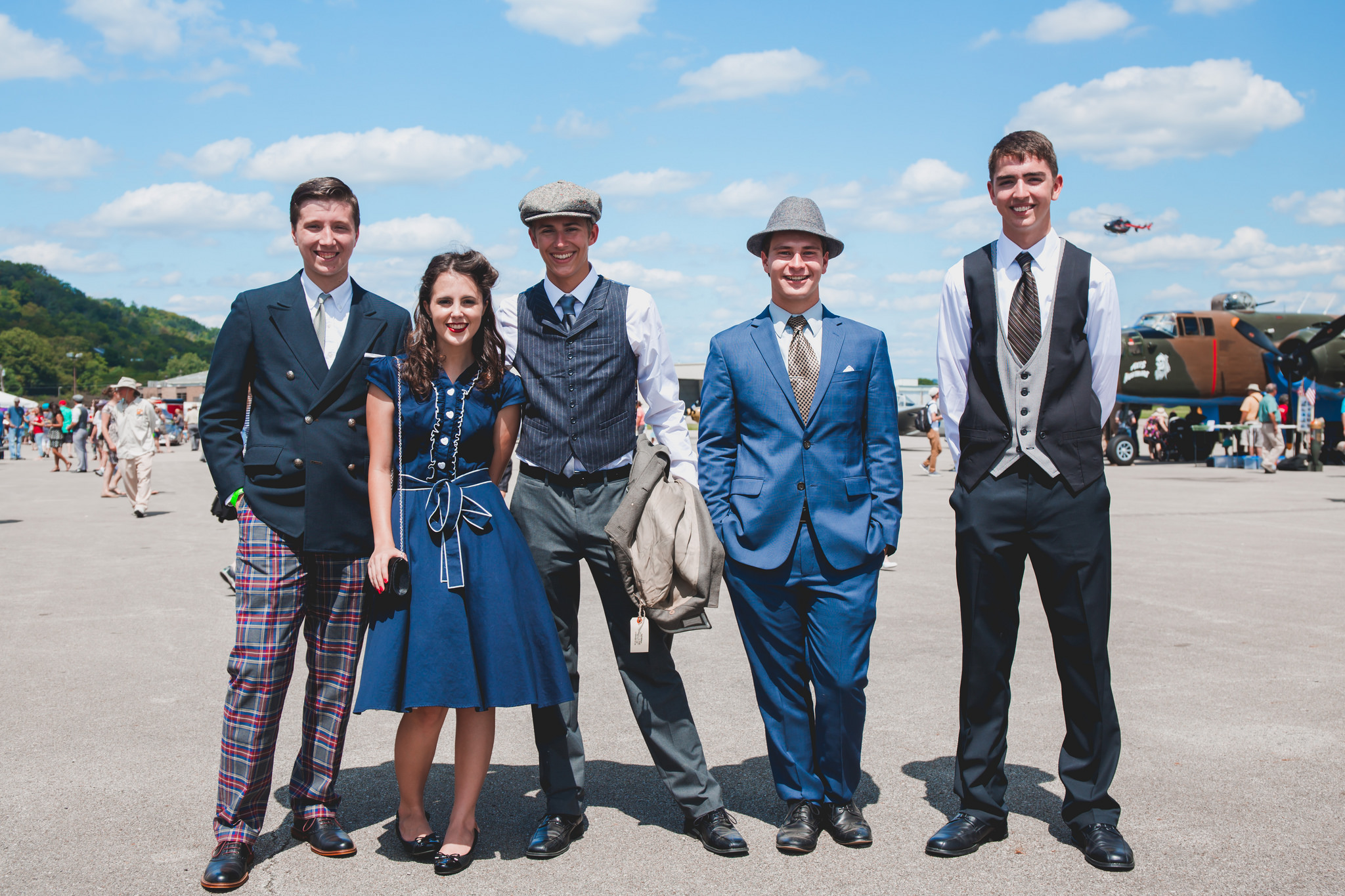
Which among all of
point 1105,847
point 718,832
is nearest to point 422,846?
point 718,832

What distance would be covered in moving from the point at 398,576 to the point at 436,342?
813mm

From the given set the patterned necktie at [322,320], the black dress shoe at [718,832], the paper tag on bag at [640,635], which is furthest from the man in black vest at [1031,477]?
the patterned necktie at [322,320]

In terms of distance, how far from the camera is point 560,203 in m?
3.70

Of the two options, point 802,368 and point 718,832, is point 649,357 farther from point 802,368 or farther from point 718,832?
point 718,832

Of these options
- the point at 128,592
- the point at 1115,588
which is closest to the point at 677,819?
the point at 1115,588

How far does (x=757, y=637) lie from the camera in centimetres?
377

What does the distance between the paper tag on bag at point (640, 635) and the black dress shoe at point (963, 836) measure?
1189 millimetres

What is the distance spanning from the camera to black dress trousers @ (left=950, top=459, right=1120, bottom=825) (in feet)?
11.7

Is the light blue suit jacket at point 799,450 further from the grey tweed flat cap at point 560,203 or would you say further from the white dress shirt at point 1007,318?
the grey tweed flat cap at point 560,203

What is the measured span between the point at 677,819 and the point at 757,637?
77 centimetres

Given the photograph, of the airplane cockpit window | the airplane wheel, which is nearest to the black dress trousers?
the airplane wheel

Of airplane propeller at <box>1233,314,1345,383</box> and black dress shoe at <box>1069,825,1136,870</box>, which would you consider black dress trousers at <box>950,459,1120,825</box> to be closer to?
black dress shoe at <box>1069,825,1136,870</box>

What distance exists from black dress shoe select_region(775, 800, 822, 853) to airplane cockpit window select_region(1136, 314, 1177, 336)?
1096 inches

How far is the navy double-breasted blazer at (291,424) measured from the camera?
3.49 m
